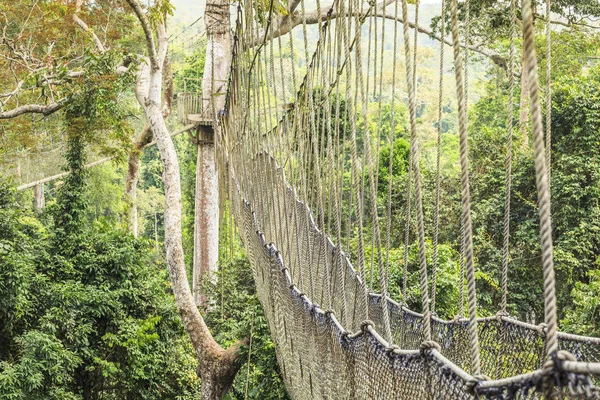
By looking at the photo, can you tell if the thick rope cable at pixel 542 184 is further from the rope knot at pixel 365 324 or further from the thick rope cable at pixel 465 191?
the rope knot at pixel 365 324

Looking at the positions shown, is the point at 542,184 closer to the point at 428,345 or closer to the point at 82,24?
the point at 428,345

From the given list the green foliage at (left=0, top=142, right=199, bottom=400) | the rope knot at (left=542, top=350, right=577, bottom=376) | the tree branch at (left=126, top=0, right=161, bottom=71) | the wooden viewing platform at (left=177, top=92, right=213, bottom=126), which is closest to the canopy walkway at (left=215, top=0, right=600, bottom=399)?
the rope knot at (left=542, top=350, right=577, bottom=376)

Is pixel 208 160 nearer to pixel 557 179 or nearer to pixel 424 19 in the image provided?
pixel 557 179

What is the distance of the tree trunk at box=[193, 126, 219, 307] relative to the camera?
9.31 m

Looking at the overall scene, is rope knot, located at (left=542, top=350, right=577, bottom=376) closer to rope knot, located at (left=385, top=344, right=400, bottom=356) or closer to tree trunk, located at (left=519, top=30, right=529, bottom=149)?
rope knot, located at (left=385, top=344, right=400, bottom=356)

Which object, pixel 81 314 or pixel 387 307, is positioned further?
pixel 81 314

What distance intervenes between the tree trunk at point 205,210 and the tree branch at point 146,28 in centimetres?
287

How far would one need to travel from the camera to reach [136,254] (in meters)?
7.30

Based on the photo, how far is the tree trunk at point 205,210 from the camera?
9312 mm

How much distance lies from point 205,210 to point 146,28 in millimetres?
3851

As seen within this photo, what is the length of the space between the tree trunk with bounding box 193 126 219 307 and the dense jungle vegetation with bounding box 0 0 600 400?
0.54 metres

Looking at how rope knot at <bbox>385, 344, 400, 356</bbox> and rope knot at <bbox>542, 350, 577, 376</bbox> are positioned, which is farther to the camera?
rope knot at <bbox>385, 344, 400, 356</bbox>

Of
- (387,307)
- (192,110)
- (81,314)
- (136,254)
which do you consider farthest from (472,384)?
(192,110)

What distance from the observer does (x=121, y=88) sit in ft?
21.9
